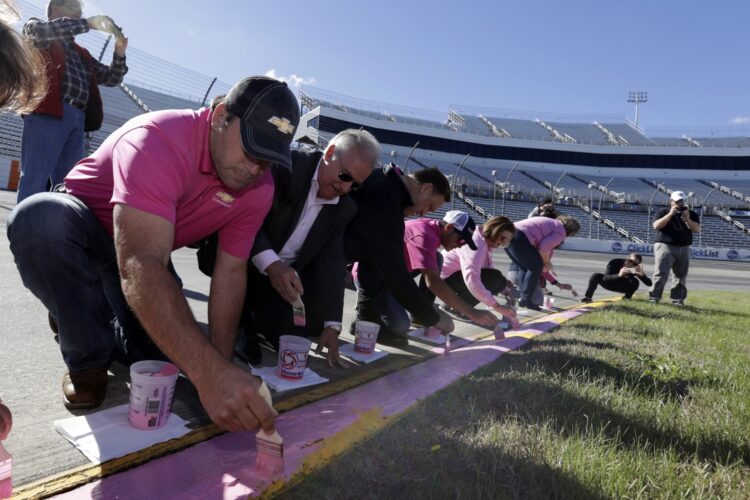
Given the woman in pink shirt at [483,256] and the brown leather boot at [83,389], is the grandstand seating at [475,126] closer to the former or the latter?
the woman in pink shirt at [483,256]

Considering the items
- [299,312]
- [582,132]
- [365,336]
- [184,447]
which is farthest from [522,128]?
[184,447]

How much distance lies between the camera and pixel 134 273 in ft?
4.41

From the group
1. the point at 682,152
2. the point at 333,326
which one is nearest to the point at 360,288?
the point at 333,326

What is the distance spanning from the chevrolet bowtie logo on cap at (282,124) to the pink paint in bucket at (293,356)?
109 centimetres

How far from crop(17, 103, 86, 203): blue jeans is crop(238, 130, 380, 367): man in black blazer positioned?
1.51m

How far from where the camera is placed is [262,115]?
5.30ft

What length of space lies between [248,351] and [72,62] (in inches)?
90.6

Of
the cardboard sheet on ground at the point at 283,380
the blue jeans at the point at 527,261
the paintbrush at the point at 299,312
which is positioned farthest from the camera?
the blue jeans at the point at 527,261

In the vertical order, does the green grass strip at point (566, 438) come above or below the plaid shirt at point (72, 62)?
below

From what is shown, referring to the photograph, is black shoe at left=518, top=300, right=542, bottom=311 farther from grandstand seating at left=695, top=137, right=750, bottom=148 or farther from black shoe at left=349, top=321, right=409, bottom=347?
grandstand seating at left=695, top=137, right=750, bottom=148

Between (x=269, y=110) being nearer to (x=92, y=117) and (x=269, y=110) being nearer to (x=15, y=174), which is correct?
(x=92, y=117)

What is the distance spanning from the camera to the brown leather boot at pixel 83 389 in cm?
181

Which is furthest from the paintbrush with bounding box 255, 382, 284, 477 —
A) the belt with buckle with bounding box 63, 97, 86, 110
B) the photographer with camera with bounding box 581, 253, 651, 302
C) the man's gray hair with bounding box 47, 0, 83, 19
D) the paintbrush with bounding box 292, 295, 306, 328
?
the photographer with camera with bounding box 581, 253, 651, 302

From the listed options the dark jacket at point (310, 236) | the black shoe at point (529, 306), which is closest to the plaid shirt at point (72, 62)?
the dark jacket at point (310, 236)
